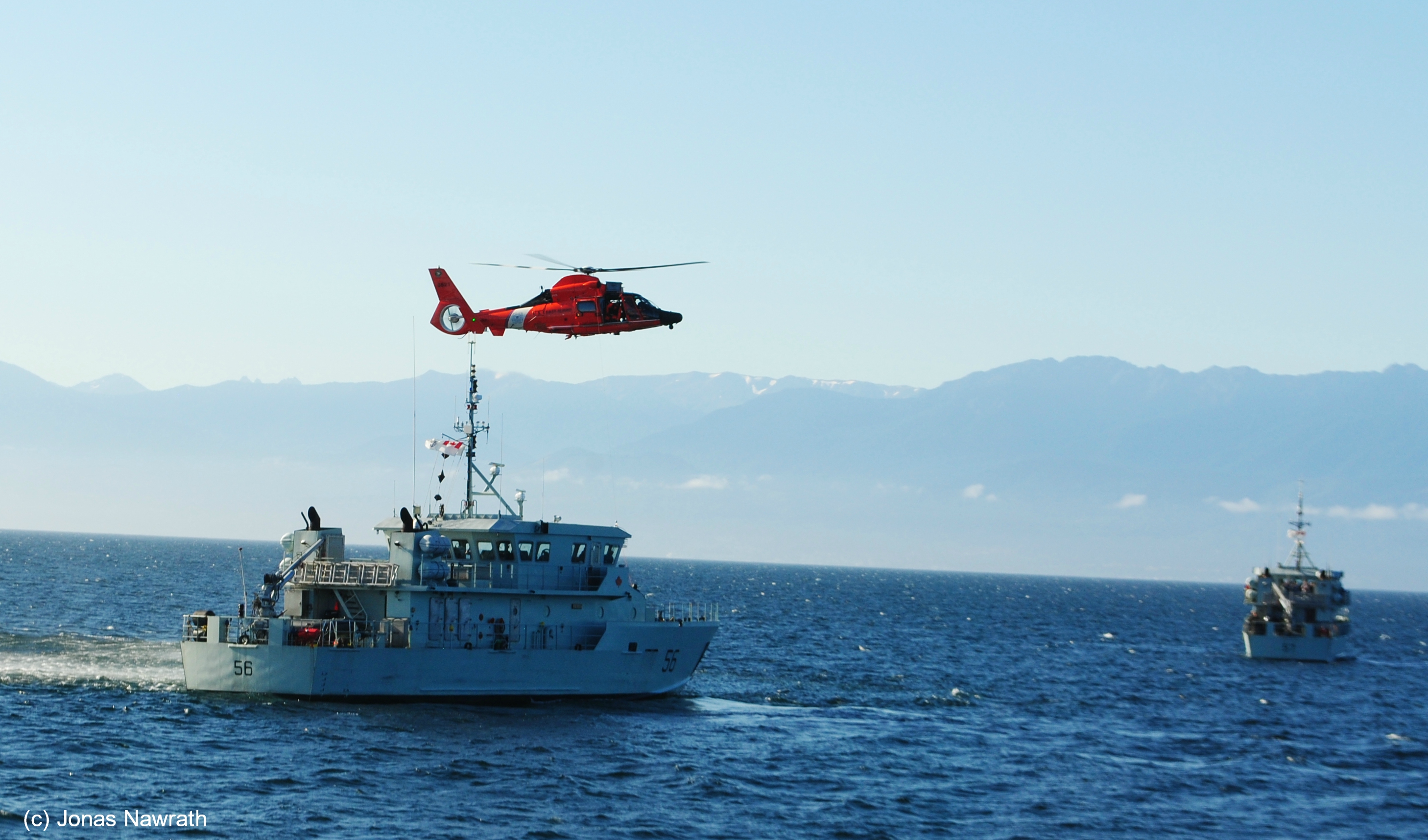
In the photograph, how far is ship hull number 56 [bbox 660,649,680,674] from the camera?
1779 inches

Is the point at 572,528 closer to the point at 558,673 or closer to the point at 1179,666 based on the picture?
the point at 558,673

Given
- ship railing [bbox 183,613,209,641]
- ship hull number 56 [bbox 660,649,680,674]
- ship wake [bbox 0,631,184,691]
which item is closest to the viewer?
ship railing [bbox 183,613,209,641]

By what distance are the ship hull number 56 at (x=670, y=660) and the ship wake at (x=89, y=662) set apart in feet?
51.9

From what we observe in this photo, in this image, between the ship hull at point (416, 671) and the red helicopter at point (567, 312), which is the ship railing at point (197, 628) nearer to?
the ship hull at point (416, 671)

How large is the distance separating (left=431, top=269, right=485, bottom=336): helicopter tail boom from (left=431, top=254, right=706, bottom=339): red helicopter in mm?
17

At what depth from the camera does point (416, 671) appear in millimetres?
40656

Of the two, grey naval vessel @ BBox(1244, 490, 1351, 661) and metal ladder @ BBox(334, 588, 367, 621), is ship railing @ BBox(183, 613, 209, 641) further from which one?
grey naval vessel @ BBox(1244, 490, 1351, 661)

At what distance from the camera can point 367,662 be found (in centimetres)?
4022

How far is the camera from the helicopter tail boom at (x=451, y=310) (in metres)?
46.8

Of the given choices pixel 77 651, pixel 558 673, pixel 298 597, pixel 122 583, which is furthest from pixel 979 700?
pixel 122 583

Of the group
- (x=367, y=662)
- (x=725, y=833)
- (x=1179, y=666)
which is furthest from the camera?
(x=1179, y=666)

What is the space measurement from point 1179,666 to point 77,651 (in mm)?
53028

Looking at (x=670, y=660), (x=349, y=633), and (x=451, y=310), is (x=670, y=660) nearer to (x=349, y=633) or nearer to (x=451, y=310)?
(x=349, y=633)

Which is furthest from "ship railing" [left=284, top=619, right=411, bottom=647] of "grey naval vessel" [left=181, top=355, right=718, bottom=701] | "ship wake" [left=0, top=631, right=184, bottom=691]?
"ship wake" [left=0, top=631, right=184, bottom=691]
